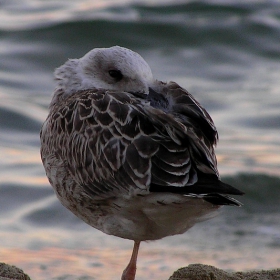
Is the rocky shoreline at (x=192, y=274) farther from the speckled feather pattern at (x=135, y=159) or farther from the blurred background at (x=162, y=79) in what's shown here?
the blurred background at (x=162, y=79)

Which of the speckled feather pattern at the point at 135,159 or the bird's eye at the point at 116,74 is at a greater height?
the bird's eye at the point at 116,74

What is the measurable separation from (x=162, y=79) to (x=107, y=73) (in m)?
7.87

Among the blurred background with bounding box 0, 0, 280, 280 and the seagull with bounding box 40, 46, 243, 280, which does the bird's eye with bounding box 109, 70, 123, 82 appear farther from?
the blurred background with bounding box 0, 0, 280, 280

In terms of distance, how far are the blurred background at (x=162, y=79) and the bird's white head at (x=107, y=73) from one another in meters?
2.32

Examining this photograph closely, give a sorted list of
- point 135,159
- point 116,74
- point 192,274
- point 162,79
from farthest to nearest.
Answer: point 162,79 → point 116,74 → point 192,274 → point 135,159

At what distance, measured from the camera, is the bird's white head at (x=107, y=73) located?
660 cm

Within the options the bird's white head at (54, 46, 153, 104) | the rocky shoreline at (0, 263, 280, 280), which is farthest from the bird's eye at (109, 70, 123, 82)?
the rocky shoreline at (0, 263, 280, 280)

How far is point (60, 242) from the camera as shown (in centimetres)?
981

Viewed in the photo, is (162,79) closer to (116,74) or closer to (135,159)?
(116,74)

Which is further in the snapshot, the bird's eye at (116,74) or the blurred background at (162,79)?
the blurred background at (162,79)

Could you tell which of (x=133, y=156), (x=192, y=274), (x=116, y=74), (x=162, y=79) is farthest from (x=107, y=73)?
(x=162, y=79)

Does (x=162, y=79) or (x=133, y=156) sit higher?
(x=162, y=79)

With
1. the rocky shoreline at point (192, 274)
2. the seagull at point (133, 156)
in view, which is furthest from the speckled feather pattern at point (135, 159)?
the rocky shoreline at point (192, 274)

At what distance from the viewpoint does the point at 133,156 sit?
224 inches
